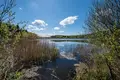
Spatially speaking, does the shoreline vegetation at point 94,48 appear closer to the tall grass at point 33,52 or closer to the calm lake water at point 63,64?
the tall grass at point 33,52

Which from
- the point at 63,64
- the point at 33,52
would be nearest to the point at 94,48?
the point at 63,64

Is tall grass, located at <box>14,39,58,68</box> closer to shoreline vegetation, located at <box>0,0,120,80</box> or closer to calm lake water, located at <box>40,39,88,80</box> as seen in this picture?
shoreline vegetation, located at <box>0,0,120,80</box>

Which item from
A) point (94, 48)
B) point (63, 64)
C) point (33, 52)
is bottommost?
point (63, 64)

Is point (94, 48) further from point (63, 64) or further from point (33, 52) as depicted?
point (33, 52)

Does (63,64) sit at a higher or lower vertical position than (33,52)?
lower

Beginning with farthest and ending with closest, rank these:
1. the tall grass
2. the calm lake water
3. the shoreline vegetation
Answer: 1. the tall grass
2. the calm lake water
3. the shoreline vegetation

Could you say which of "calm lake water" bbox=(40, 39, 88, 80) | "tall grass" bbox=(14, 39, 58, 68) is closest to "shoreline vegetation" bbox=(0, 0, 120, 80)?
"tall grass" bbox=(14, 39, 58, 68)

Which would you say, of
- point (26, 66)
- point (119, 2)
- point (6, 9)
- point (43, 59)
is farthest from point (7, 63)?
point (43, 59)

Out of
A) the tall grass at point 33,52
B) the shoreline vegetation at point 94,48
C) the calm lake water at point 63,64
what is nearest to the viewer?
the shoreline vegetation at point 94,48

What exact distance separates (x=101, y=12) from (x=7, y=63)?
3861mm

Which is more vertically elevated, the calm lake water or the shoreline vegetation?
the shoreline vegetation

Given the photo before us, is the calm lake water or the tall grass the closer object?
the calm lake water

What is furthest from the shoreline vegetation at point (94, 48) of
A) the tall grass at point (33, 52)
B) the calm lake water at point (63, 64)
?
the calm lake water at point (63, 64)

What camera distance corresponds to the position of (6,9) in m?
2.51
